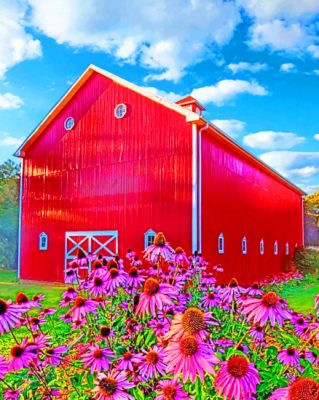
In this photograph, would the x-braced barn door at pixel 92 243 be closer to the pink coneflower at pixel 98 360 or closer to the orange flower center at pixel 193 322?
the pink coneflower at pixel 98 360

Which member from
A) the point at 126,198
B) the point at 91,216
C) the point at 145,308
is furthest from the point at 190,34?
the point at 145,308

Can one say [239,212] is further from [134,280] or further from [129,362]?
[129,362]

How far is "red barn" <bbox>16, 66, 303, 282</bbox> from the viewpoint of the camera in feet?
41.5

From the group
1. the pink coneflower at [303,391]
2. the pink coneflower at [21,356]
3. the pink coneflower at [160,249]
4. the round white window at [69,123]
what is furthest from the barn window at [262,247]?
the pink coneflower at [303,391]

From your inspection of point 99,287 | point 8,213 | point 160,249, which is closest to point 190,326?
point 99,287

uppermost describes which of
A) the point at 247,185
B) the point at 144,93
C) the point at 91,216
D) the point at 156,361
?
the point at 144,93

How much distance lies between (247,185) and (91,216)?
6388mm

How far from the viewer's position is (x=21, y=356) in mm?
Result: 2133

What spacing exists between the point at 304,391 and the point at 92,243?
13402 mm

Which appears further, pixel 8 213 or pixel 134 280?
pixel 8 213

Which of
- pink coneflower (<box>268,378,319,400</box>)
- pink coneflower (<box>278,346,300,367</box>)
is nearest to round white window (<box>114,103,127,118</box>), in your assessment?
pink coneflower (<box>278,346,300,367</box>)

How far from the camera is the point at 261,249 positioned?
58.9 feet

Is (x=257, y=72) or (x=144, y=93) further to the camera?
(x=144, y=93)

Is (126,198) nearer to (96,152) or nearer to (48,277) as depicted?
(96,152)
